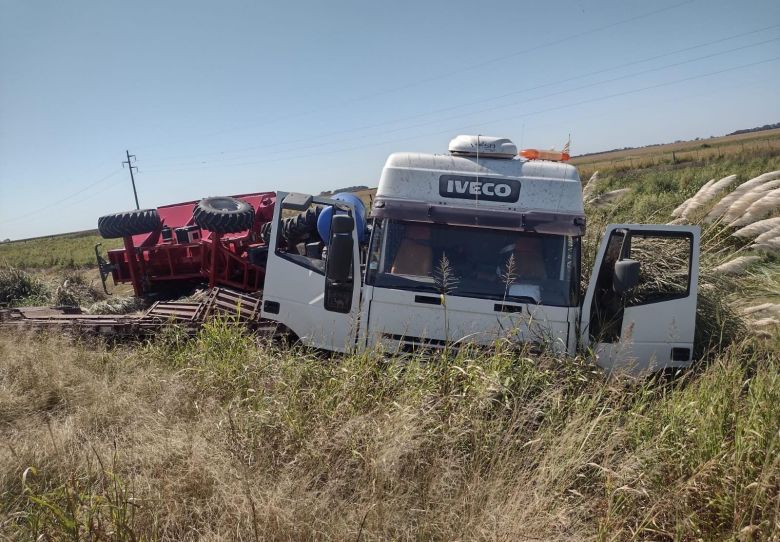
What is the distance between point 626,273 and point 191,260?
6.33 metres

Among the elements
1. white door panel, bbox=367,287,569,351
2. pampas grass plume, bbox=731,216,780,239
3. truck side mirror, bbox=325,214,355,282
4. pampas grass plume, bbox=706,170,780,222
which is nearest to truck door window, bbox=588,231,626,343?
white door panel, bbox=367,287,569,351

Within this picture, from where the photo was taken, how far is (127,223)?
7.86 metres

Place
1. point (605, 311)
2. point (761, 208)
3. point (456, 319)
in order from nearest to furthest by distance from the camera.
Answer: point (456, 319)
point (605, 311)
point (761, 208)

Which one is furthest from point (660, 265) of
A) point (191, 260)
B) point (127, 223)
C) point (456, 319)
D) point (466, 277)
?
point (127, 223)

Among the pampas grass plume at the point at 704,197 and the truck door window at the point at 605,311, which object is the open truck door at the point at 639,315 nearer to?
the truck door window at the point at 605,311

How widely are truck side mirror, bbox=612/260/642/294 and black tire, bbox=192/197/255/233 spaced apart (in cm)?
520

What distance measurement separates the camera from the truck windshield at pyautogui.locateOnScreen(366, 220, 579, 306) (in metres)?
4.63

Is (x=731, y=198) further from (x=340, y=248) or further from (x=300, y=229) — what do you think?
(x=300, y=229)

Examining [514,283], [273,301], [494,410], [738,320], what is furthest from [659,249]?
[273,301]

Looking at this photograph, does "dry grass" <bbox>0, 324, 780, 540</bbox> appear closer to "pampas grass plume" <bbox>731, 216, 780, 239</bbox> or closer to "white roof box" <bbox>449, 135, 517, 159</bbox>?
"white roof box" <bbox>449, 135, 517, 159</bbox>

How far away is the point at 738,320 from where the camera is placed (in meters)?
5.72

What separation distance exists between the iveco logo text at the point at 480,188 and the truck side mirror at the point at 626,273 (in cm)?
119

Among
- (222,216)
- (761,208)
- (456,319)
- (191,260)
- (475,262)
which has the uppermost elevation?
(222,216)

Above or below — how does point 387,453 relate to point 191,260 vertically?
below
